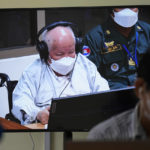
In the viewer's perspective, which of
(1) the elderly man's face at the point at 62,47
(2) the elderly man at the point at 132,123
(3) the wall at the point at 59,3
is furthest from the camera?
(3) the wall at the point at 59,3

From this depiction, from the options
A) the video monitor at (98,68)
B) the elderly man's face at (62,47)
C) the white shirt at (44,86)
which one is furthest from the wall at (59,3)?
the white shirt at (44,86)

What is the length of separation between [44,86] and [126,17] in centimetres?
75

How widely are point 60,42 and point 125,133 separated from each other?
1120 millimetres

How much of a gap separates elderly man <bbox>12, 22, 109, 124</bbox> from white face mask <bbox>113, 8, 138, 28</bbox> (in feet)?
1.10

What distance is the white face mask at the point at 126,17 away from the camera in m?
2.10

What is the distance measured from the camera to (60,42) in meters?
2.05

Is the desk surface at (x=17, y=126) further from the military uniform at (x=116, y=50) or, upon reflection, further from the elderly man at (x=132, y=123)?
the elderly man at (x=132, y=123)

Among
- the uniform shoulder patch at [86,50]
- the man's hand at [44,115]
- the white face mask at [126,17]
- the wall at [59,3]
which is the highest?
the wall at [59,3]

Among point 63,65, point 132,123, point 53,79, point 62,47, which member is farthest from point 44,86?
point 132,123

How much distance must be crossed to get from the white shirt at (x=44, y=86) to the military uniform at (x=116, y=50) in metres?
0.09

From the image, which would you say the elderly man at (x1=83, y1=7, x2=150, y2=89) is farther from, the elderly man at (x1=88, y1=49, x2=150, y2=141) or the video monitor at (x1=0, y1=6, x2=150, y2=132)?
the elderly man at (x1=88, y1=49, x2=150, y2=141)

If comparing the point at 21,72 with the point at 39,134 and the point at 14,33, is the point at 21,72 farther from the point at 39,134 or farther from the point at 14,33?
the point at 39,134

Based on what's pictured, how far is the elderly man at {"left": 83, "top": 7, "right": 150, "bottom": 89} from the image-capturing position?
211cm

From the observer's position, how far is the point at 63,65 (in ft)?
6.83
